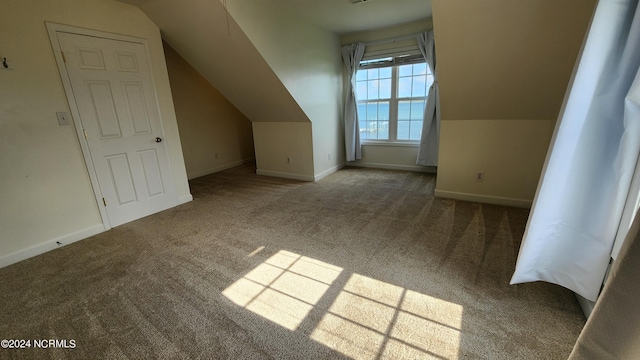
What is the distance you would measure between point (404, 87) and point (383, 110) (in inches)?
19.8

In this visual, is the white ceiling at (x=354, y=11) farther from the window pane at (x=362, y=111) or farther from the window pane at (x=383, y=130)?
the window pane at (x=383, y=130)

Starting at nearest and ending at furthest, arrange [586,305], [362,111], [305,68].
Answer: [586,305] < [305,68] < [362,111]

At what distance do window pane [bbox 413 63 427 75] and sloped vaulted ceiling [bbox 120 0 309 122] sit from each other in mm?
1951

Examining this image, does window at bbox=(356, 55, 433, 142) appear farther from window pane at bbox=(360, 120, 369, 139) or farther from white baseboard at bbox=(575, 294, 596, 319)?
white baseboard at bbox=(575, 294, 596, 319)

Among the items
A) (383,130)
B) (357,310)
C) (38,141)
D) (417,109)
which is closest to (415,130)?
(417,109)

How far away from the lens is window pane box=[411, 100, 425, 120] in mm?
4223

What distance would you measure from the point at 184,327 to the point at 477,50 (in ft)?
9.52

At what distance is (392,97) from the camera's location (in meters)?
4.39

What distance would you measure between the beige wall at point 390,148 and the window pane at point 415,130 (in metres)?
0.15

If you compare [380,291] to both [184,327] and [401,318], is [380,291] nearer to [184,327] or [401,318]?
[401,318]

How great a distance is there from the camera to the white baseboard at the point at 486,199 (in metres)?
2.84

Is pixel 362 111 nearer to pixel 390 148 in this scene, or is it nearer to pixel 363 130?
pixel 363 130

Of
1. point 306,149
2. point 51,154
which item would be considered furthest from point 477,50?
point 51,154

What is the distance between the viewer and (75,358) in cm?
127
